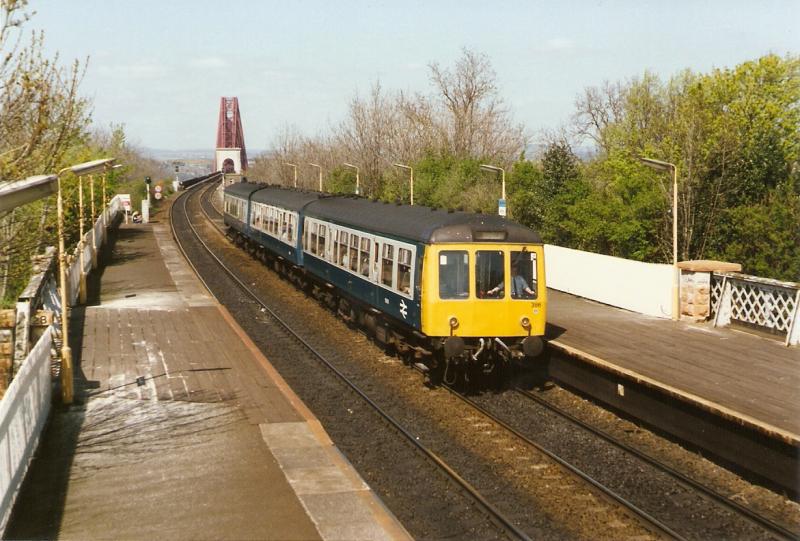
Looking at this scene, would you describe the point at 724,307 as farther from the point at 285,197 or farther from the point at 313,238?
the point at 285,197

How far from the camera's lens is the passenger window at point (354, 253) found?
18.6 metres

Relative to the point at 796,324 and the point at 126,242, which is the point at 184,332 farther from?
the point at 126,242

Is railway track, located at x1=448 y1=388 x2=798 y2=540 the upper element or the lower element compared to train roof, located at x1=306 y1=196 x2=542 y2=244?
lower

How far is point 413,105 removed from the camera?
5944cm

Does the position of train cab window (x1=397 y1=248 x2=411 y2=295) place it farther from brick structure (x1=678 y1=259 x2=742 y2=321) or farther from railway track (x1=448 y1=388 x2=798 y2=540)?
brick structure (x1=678 y1=259 x2=742 y2=321)

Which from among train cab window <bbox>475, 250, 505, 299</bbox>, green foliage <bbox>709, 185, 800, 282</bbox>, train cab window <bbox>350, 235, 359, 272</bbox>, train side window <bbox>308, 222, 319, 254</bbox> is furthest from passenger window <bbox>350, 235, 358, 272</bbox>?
green foliage <bbox>709, 185, 800, 282</bbox>

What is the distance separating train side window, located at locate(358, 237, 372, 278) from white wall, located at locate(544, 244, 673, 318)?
22.2ft

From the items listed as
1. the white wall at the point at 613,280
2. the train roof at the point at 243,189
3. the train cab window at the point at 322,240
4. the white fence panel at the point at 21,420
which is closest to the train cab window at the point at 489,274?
the white wall at the point at 613,280

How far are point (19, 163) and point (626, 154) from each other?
1123 inches

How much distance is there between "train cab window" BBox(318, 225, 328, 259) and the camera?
21.5m

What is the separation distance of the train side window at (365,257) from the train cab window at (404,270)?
204 cm

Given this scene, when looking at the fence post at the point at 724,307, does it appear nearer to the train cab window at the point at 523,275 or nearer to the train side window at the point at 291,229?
the train cab window at the point at 523,275

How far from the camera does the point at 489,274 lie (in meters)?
14.3

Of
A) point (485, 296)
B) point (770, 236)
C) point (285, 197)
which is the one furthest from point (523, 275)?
point (285, 197)
